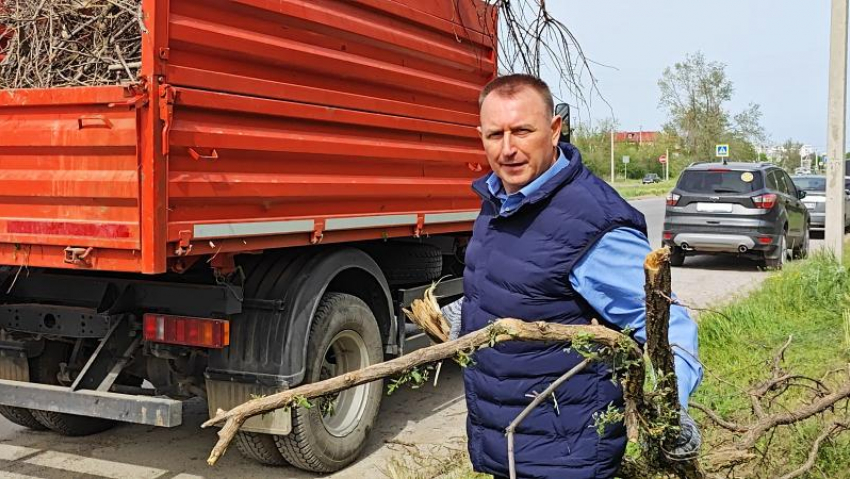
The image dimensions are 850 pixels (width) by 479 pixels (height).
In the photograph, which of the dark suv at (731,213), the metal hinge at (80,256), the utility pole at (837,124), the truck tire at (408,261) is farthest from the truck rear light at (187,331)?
the dark suv at (731,213)

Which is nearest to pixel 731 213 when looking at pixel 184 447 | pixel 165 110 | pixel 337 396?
pixel 337 396

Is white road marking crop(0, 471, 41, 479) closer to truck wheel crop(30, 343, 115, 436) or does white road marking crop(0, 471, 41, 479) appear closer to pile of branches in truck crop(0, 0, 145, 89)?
truck wheel crop(30, 343, 115, 436)

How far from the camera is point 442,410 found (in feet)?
19.1

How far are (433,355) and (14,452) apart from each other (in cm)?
394

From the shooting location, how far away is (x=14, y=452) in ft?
15.8

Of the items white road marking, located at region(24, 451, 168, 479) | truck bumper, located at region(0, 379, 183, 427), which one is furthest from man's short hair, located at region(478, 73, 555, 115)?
white road marking, located at region(24, 451, 168, 479)

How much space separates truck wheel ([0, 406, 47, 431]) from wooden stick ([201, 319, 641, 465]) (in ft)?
12.7

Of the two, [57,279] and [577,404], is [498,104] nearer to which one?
[577,404]

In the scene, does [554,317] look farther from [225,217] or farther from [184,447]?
[184,447]

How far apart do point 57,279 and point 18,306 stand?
0.26 m

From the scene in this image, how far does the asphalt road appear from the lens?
4.56 meters

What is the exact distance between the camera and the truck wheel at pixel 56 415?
467 centimetres

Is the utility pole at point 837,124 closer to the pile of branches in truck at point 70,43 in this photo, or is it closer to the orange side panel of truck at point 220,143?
the orange side panel of truck at point 220,143

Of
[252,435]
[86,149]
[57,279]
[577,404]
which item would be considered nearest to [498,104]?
[577,404]
